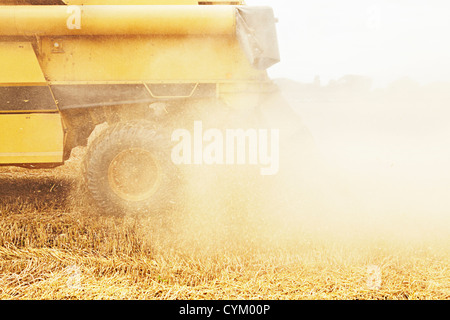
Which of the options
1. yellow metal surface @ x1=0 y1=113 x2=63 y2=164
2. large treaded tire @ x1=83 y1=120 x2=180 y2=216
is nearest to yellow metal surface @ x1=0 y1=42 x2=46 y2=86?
yellow metal surface @ x1=0 y1=113 x2=63 y2=164

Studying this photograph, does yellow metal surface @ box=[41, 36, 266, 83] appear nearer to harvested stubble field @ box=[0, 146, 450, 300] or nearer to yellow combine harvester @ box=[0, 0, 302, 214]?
yellow combine harvester @ box=[0, 0, 302, 214]

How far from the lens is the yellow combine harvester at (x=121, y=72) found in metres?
4.12

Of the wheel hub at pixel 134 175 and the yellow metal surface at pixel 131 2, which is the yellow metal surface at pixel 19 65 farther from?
the wheel hub at pixel 134 175

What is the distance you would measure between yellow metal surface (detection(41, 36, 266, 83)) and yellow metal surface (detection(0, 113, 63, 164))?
0.47m

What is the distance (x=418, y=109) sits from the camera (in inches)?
367

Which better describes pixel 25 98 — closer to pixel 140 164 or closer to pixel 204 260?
pixel 140 164

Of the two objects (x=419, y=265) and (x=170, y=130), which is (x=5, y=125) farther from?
(x=419, y=265)

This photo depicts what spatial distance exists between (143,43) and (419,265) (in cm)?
334

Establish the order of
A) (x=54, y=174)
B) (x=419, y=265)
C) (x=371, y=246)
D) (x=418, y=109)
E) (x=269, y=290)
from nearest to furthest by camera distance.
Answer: (x=269, y=290), (x=419, y=265), (x=371, y=246), (x=54, y=174), (x=418, y=109)

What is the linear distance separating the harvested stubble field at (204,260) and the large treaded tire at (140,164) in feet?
0.52

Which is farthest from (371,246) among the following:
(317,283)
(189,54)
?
(189,54)

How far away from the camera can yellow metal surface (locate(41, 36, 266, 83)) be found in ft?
13.9

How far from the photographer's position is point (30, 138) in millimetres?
4184

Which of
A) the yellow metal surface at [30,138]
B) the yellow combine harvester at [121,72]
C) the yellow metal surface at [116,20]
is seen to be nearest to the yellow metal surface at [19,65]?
the yellow combine harvester at [121,72]
